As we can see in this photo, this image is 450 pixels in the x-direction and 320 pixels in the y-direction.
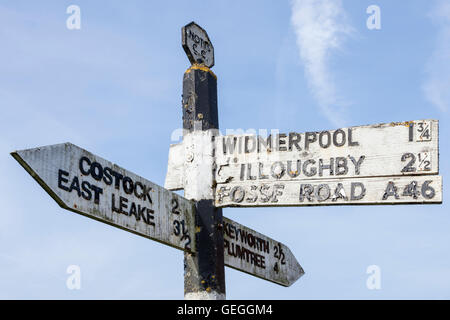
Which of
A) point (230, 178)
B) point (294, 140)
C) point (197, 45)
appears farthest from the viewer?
point (197, 45)

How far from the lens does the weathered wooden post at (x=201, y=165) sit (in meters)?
6.87

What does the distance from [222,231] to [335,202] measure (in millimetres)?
1214

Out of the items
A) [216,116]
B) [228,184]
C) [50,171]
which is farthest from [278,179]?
[50,171]

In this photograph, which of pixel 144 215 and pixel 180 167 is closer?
pixel 144 215

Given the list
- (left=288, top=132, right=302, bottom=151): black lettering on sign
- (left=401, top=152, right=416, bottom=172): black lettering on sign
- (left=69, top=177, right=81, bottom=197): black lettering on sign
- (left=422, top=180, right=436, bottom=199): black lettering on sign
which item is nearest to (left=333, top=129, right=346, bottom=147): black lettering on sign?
(left=288, top=132, right=302, bottom=151): black lettering on sign

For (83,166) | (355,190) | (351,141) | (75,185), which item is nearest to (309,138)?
(351,141)

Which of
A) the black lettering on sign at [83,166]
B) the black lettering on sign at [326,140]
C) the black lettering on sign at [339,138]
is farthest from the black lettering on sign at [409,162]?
the black lettering on sign at [83,166]

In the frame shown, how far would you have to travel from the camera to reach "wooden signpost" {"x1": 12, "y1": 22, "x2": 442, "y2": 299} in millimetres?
6078

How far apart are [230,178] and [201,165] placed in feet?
1.10

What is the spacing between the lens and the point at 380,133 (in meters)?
6.62

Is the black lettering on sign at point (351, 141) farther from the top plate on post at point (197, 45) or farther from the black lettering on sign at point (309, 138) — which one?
the top plate on post at point (197, 45)

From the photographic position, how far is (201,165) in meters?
7.13

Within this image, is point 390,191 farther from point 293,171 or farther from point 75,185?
point 75,185

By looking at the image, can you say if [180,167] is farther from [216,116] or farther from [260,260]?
[260,260]
